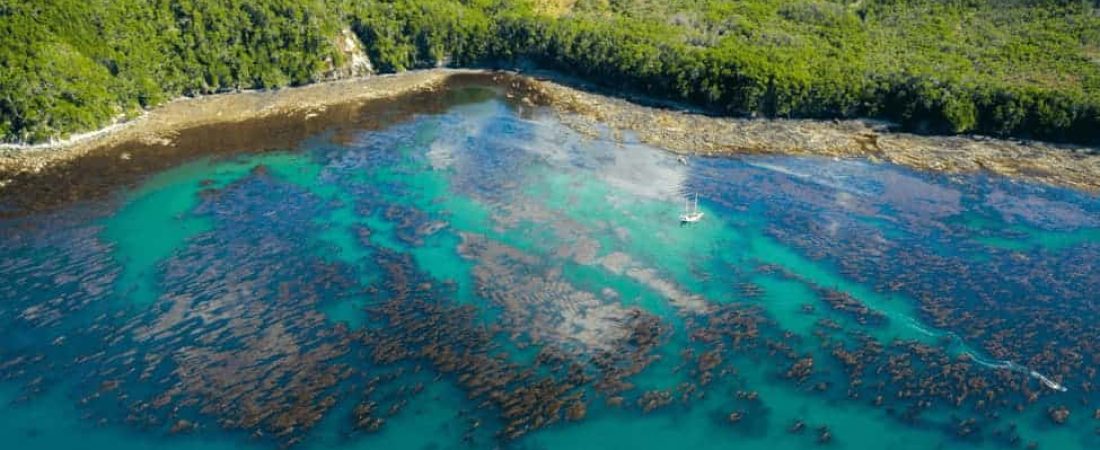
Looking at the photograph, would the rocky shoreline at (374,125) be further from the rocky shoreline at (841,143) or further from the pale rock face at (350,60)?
the pale rock face at (350,60)

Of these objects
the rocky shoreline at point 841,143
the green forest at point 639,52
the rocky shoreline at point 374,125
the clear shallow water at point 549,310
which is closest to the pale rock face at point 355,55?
the green forest at point 639,52

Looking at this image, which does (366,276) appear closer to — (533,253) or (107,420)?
(533,253)

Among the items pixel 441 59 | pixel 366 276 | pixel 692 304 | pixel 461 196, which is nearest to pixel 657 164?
pixel 461 196

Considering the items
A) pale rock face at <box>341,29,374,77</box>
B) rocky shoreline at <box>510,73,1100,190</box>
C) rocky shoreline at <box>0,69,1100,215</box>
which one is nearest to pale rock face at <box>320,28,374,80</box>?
pale rock face at <box>341,29,374,77</box>

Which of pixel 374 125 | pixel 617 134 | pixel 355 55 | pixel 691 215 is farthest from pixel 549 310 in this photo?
pixel 355 55

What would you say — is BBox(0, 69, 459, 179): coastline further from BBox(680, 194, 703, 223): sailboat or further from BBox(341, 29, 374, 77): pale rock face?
BBox(680, 194, 703, 223): sailboat

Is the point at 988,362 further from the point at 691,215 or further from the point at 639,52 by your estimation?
the point at 639,52
